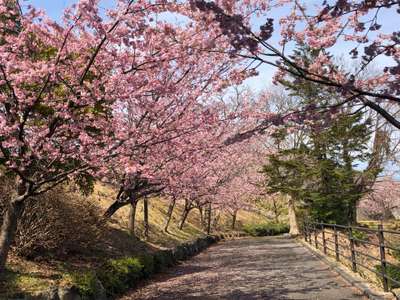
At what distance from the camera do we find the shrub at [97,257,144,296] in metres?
9.60

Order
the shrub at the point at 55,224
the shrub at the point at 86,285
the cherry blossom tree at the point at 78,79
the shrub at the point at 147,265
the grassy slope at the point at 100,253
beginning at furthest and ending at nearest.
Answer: the shrub at the point at 147,265 < the shrub at the point at 55,224 < the grassy slope at the point at 100,253 < the shrub at the point at 86,285 < the cherry blossom tree at the point at 78,79

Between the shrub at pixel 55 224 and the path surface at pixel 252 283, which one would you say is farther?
the shrub at pixel 55 224

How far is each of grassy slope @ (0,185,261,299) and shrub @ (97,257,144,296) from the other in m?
0.87

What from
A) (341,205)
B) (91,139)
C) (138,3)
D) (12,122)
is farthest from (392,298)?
(341,205)

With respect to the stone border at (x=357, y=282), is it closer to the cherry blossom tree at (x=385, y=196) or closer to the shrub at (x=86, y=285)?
the shrub at (x=86, y=285)

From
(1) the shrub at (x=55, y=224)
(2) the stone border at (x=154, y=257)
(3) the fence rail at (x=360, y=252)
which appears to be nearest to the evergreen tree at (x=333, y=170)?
(3) the fence rail at (x=360, y=252)

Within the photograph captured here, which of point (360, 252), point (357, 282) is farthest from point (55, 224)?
point (360, 252)

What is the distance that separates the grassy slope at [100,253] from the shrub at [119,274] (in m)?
0.87

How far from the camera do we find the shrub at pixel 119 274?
31.5 feet

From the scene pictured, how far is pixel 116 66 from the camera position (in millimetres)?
7082

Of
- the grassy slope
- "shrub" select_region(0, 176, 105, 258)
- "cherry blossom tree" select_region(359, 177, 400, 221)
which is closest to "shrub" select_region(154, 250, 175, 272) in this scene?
the grassy slope

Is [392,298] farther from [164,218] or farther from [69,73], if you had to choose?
[164,218]

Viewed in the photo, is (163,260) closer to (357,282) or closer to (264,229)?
(357,282)

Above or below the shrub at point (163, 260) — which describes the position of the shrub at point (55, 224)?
above
